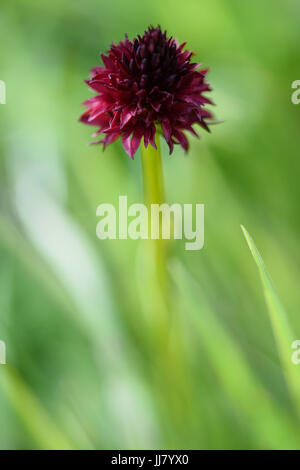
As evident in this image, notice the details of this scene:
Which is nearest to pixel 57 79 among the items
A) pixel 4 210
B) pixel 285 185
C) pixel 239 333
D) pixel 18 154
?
pixel 18 154

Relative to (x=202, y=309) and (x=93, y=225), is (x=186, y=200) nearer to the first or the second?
(x=93, y=225)

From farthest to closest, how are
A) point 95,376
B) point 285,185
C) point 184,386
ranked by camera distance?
1. point 285,185
2. point 95,376
3. point 184,386

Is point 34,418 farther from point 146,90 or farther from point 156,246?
point 146,90

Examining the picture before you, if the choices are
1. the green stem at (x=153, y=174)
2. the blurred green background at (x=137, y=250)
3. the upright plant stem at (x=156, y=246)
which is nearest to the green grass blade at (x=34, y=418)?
the blurred green background at (x=137, y=250)

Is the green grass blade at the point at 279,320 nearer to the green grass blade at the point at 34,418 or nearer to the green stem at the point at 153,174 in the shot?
the green stem at the point at 153,174

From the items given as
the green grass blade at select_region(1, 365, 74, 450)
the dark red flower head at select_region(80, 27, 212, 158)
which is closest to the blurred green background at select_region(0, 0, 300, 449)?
the green grass blade at select_region(1, 365, 74, 450)

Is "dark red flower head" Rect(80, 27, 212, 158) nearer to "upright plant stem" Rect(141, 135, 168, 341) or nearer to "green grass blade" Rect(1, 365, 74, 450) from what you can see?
"upright plant stem" Rect(141, 135, 168, 341)

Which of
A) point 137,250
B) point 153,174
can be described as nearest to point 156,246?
point 153,174
